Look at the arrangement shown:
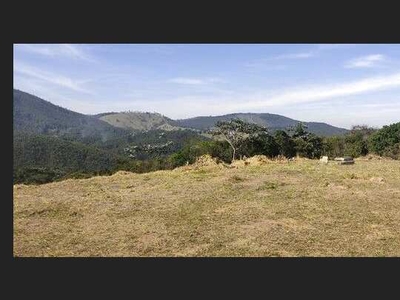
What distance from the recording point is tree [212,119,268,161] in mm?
36188

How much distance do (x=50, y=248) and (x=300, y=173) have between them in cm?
869

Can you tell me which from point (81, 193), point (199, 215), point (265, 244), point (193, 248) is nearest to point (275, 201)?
point (199, 215)

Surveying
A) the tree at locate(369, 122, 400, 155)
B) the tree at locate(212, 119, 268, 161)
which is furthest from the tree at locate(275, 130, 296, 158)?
the tree at locate(369, 122, 400, 155)

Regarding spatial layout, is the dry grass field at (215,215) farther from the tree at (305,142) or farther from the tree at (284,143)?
the tree at (305,142)

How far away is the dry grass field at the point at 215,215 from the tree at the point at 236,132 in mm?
22335

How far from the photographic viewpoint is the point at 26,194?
1045 centimetres

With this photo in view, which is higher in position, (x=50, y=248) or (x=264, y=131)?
(x=264, y=131)

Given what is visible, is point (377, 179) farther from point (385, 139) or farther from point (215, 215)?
point (385, 139)

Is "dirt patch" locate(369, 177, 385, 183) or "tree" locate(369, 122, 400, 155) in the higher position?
"tree" locate(369, 122, 400, 155)

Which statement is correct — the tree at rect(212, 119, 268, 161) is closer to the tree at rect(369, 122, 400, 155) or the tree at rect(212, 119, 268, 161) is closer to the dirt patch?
the tree at rect(369, 122, 400, 155)

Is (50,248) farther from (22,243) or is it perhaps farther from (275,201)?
(275,201)

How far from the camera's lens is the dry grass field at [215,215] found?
6.64 meters

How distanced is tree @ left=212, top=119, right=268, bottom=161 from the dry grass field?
22335 mm

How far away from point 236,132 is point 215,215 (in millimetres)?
30067
